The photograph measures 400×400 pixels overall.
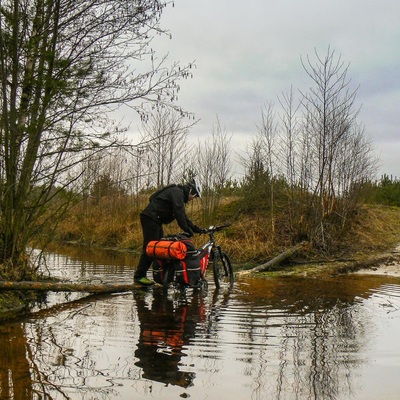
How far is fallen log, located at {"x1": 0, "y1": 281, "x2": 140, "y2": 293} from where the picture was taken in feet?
23.4

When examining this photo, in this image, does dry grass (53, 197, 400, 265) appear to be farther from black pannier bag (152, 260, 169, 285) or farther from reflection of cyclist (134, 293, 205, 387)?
reflection of cyclist (134, 293, 205, 387)

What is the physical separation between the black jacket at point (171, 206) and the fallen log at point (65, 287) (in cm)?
132

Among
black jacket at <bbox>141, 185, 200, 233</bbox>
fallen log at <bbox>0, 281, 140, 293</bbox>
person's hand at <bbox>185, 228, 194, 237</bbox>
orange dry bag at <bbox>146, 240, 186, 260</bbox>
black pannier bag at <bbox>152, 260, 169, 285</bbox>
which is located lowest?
→ fallen log at <bbox>0, 281, 140, 293</bbox>

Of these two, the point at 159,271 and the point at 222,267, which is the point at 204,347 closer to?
the point at 159,271

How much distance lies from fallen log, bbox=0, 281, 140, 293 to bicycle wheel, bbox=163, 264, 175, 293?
2.59 feet

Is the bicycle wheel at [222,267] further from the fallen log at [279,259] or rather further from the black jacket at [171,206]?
the fallen log at [279,259]

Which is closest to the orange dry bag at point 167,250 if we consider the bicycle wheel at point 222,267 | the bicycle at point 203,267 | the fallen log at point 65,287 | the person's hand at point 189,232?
the bicycle at point 203,267

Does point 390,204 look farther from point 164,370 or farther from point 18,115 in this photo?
point 164,370

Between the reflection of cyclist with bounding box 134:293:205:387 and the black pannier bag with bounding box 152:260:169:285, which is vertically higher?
the black pannier bag with bounding box 152:260:169:285

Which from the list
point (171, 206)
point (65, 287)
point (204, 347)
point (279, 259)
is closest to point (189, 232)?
point (171, 206)

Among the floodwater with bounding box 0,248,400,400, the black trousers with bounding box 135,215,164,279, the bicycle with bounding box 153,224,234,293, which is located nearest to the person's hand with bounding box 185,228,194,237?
the bicycle with bounding box 153,224,234,293

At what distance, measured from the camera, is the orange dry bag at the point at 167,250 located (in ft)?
26.9

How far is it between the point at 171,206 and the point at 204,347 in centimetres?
425

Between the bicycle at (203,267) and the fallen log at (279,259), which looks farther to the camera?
the fallen log at (279,259)
